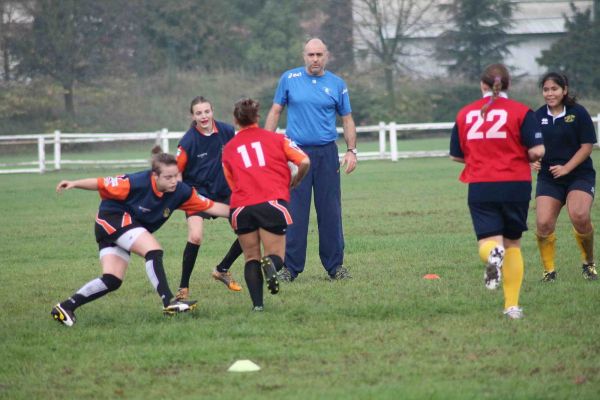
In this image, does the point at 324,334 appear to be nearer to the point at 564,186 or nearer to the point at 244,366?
the point at 244,366

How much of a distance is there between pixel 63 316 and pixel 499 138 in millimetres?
3512

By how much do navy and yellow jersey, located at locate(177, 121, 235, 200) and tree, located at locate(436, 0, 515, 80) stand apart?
46.2m

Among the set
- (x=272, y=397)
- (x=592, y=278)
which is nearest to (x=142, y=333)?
(x=272, y=397)

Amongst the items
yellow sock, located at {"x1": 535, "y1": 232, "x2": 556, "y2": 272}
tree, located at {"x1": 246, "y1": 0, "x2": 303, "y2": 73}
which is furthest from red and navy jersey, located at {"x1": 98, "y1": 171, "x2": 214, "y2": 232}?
tree, located at {"x1": 246, "y1": 0, "x2": 303, "y2": 73}

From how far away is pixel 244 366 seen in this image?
20.8 ft

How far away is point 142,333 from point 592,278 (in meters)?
4.23

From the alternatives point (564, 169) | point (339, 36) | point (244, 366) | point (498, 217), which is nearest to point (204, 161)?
point (498, 217)

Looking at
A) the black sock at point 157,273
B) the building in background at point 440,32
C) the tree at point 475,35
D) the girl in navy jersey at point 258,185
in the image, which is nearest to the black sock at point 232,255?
the girl in navy jersey at point 258,185

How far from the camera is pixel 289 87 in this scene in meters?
10.3

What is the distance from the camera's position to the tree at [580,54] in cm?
5216

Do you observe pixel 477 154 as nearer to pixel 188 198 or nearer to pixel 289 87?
pixel 188 198

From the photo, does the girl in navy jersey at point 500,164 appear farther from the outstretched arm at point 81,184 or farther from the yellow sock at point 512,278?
the outstretched arm at point 81,184

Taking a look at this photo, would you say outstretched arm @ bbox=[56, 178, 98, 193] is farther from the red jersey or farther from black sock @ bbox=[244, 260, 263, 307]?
the red jersey

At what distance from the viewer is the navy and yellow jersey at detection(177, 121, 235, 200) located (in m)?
9.31
